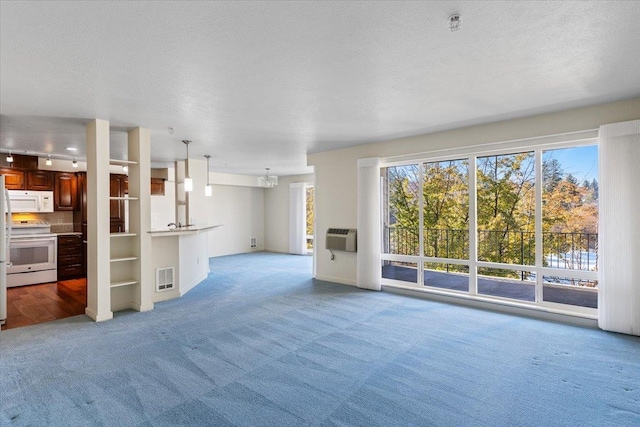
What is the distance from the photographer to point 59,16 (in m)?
2.02

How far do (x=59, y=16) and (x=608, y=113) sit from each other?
518 centimetres

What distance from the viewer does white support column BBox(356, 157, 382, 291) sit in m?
5.80

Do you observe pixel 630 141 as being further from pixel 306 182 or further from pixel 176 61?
pixel 306 182

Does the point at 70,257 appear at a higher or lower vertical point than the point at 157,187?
lower

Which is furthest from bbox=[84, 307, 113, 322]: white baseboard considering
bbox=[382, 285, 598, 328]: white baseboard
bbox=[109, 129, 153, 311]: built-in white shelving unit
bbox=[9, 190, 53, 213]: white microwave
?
bbox=[382, 285, 598, 328]: white baseboard

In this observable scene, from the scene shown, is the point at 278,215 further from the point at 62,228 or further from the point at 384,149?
the point at 384,149

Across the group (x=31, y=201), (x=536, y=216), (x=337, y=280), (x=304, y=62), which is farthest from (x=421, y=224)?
(x=31, y=201)

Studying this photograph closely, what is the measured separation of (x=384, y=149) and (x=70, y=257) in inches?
262

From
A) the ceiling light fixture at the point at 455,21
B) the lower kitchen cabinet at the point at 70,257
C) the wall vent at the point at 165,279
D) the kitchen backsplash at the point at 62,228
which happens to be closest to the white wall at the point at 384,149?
the wall vent at the point at 165,279

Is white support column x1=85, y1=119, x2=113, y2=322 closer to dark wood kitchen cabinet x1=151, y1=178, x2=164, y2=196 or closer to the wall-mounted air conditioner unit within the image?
the wall-mounted air conditioner unit

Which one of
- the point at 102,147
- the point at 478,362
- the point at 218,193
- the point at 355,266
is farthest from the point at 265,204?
the point at 478,362

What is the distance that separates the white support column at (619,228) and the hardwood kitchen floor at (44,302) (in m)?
6.65

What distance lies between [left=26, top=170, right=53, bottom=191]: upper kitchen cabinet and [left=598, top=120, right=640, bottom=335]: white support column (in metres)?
9.22

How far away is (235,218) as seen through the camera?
426 inches
